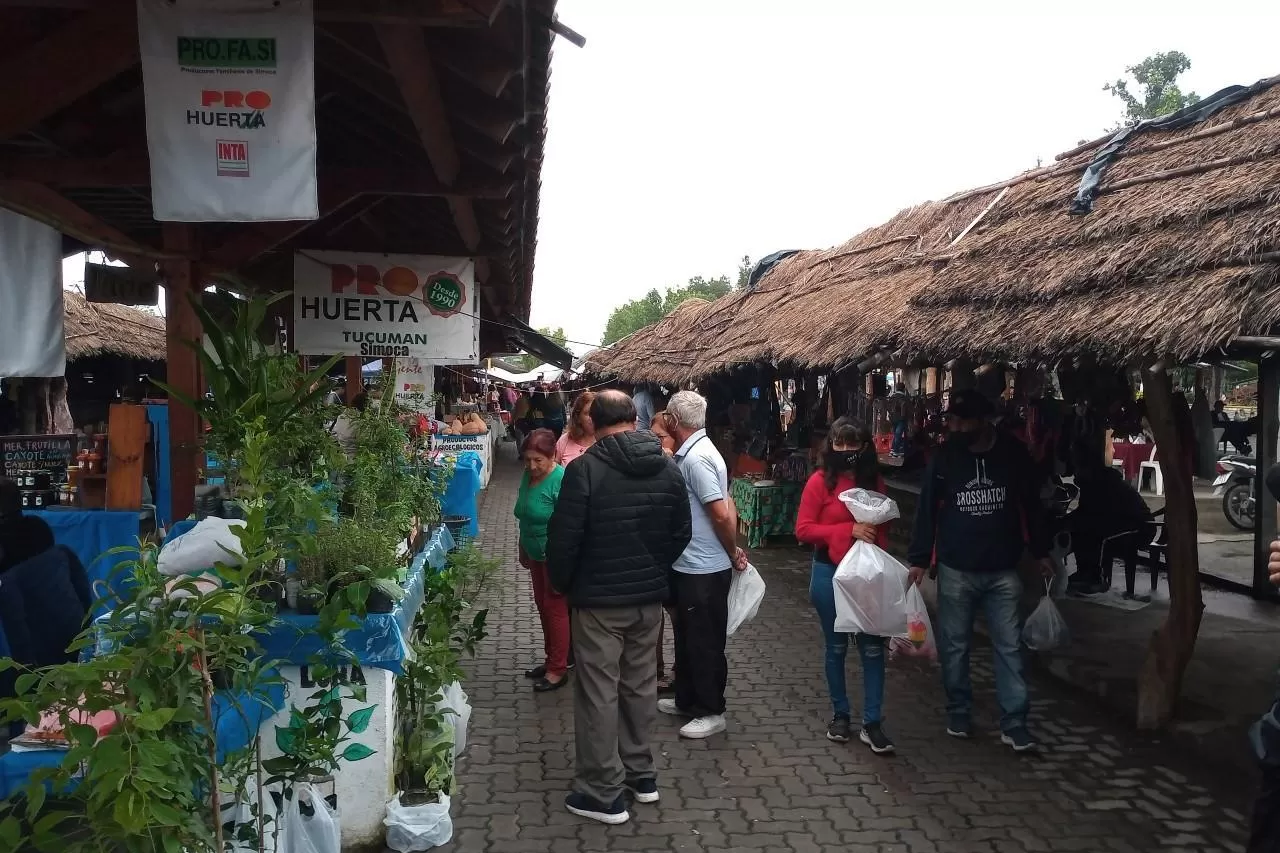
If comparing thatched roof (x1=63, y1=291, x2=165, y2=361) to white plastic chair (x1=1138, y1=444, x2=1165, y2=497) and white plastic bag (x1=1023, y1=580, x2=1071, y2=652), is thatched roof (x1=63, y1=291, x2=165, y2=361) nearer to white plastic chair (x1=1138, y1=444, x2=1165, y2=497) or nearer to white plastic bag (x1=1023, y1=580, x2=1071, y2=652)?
white plastic bag (x1=1023, y1=580, x2=1071, y2=652)

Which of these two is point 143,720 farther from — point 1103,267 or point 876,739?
point 1103,267

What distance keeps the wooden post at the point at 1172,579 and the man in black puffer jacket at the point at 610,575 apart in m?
2.71

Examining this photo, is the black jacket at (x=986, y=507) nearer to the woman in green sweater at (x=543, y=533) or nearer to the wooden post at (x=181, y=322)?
the woman in green sweater at (x=543, y=533)

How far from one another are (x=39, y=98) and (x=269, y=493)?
209cm

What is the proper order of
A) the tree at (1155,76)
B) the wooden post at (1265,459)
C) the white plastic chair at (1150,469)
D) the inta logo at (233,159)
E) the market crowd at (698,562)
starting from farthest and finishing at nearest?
the tree at (1155,76), the white plastic chair at (1150,469), the wooden post at (1265,459), the market crowd at (698,562), the inta logo at (233,159)

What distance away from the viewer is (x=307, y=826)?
321cm

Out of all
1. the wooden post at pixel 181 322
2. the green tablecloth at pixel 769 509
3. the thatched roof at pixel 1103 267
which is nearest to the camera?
the thatched roof at pixel 1103 267

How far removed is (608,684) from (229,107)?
9.37ft

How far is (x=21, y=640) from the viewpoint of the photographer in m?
3.90

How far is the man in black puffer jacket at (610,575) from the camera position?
13.6 ft

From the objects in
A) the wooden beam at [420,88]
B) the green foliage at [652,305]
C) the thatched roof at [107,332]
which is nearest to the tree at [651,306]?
the green foliage at [652,305]

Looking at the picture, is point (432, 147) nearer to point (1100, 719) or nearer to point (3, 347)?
point (3, 347)

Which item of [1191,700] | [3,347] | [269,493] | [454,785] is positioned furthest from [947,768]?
[3,347]

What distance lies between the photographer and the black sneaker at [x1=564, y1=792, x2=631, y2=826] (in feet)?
13.8
